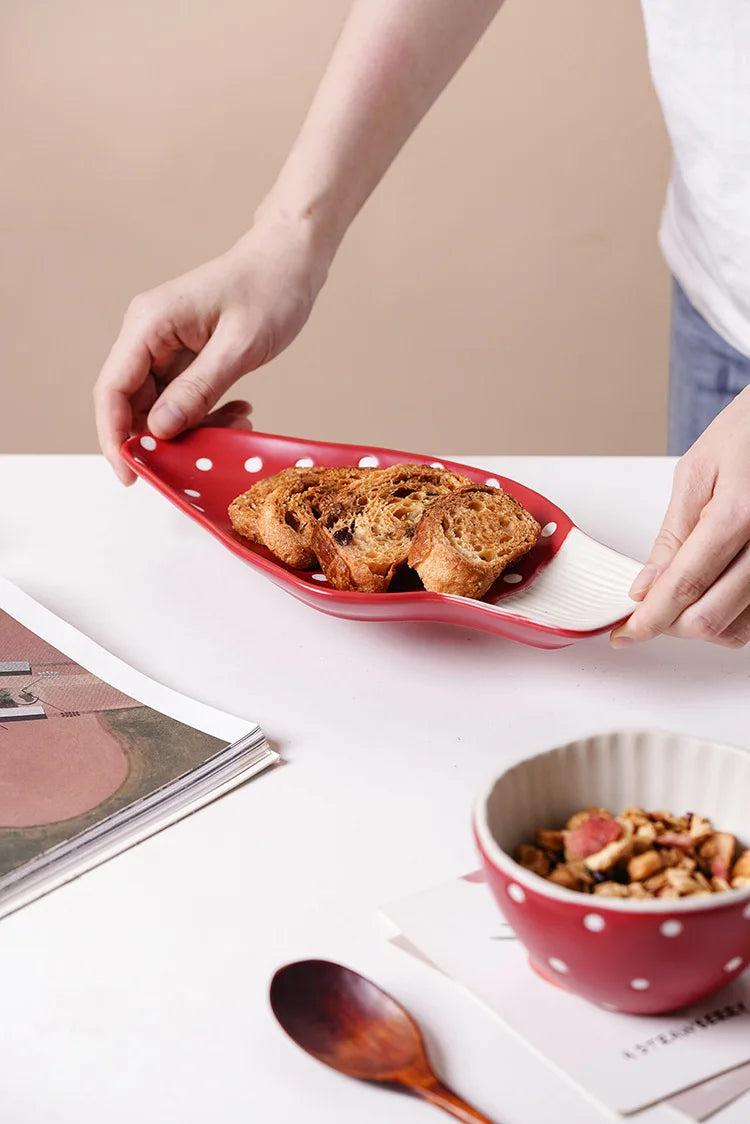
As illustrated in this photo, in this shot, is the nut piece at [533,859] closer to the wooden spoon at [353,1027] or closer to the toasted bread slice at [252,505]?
the wooden spoon at [353,1027]

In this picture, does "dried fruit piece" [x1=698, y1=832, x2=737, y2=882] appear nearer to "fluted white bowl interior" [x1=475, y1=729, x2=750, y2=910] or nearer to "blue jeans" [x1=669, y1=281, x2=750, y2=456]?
"fluted white bowl interior" [x1=475, y1=729, x2=750, y2=910]

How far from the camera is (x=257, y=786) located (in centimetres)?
65

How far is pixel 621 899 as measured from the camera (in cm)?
43

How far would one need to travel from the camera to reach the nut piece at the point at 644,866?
466 millimetres

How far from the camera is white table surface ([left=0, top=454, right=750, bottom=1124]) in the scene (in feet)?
1.53

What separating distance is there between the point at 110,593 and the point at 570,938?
0.53 metres

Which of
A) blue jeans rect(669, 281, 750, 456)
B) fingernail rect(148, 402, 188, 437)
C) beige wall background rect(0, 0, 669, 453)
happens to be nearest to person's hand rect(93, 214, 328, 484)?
fingernail rect(148, 402, 188, 437)

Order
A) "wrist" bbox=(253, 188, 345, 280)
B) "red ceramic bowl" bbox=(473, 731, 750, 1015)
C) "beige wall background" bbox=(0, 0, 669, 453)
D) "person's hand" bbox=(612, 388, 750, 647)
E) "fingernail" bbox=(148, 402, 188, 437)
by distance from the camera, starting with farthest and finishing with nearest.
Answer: "beige wall background" bbox=(0, 0, 669, 453) < "wrist" bbox=(253, 188, 345, 280) < "fingernail" bbox=(148, 402, 188, 437) < "person's hand" bbox=(612, 388, 750, 647) < "red ceramic bowl" bbox=(473, 731, 750, 1015)

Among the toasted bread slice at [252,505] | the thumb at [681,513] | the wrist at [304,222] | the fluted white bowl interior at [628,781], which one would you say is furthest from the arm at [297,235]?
the fluted white bowl interior at [628,781]

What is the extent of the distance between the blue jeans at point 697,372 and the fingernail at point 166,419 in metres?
0.60

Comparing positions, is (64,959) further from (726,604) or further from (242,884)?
(726,604)

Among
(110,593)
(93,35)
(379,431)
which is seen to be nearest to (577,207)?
(379,431)

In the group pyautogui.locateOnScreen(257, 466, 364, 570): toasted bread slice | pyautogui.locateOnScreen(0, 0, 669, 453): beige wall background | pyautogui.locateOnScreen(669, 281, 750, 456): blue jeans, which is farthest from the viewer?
pyautogui.locateOnScreen(0, 0, 669, 453): beige wall background

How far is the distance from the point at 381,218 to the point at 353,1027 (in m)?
2.18
